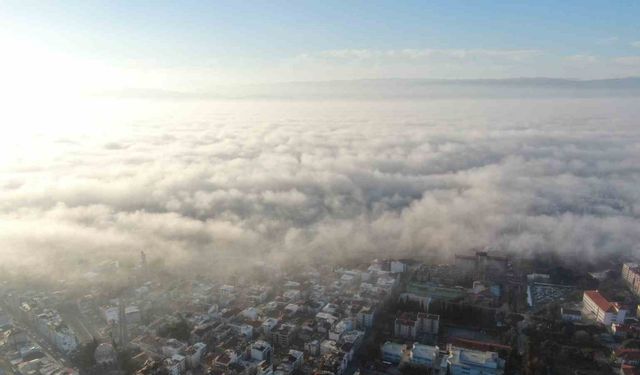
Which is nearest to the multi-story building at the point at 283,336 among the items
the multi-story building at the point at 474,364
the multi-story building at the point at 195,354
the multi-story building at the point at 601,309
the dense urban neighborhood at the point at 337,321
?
the dense urban neighborhood at the point at 337,321

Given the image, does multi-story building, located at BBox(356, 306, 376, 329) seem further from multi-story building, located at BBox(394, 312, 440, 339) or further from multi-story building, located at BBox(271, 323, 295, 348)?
multi-story building, located at BBox(271, 323, 295, 348)

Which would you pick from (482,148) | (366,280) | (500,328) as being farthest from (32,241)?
(482,148)

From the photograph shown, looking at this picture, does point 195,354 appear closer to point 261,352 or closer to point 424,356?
point 261,352

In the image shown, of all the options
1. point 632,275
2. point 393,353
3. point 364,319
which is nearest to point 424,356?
point 393,353

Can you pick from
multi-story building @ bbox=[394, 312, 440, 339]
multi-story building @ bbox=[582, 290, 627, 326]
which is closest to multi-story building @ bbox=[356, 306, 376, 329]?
multi-story building @ bbox=[394, 312, 440, 339]

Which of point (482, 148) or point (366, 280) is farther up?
point (482, 148)

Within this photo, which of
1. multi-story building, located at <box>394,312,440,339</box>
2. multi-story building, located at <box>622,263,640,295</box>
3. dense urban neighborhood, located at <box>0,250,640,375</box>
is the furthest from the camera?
multi-story building, located at <box>622,263,640,295</box>

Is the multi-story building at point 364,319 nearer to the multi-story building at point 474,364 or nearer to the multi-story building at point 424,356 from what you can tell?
the multi-story building at point 424,356

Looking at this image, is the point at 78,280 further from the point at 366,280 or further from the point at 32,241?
the point at 366,280

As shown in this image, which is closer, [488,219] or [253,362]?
[253,362]
